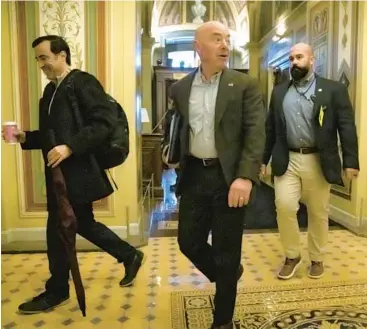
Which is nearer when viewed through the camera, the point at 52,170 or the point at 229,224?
the point at 229,224

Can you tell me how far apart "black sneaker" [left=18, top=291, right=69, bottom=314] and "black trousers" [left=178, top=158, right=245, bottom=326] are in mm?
813

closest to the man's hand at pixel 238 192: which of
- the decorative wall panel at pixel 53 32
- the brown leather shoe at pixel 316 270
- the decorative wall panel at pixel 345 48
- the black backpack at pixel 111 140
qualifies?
the black backpack at pixel 111 140

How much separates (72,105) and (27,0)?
170 cm

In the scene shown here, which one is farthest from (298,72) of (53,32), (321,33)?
(321,33)

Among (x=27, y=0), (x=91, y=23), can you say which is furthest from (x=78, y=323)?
(x=27, y=0)

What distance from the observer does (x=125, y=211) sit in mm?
3180

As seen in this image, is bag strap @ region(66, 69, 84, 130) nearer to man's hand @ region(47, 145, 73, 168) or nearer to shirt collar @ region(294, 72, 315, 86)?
man's hand @ region(47, 145, 73, 168)

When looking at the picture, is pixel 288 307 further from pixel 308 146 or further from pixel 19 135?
pixel 19 135

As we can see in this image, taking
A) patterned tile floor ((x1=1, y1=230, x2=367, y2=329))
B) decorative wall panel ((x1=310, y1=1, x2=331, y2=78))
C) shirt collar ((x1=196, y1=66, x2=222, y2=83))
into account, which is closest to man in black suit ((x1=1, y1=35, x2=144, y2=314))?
patterned tile floor ((x1=1, y1=230, x2=367, y2=329))

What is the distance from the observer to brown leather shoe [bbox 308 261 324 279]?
7.84ft

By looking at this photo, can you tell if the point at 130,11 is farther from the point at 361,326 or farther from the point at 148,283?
the point at 361,326

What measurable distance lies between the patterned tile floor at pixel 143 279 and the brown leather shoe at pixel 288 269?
0.04 meters

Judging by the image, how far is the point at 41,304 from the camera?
1958mm

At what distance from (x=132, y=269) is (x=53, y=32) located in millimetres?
1934
